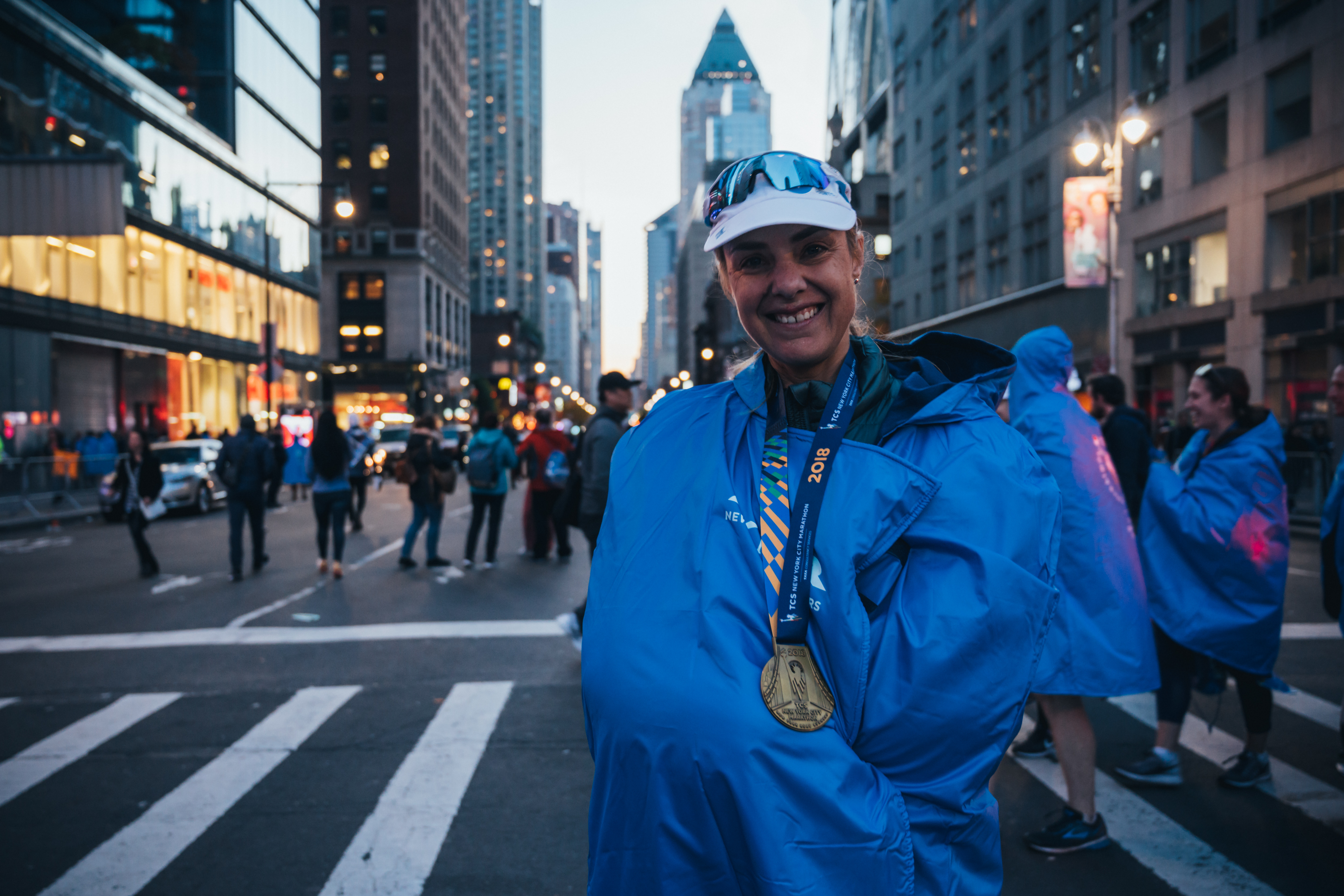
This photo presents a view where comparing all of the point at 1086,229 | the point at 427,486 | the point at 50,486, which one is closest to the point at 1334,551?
the point at 427,486

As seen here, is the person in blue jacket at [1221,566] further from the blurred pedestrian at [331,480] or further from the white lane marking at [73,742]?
the blurred pedestrian at [331,480]

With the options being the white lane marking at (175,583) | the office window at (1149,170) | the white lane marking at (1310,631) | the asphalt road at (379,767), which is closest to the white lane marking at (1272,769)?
the asphalt road at (379,767)

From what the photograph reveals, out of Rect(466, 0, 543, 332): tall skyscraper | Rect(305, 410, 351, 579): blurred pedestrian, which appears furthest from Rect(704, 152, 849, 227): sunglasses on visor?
Rect(466, 0, 543, 332): tall skyscraper

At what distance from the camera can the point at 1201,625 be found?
4812 mm

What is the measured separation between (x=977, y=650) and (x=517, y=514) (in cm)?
2034

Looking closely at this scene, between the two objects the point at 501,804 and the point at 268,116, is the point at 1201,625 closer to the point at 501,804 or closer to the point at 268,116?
the point at 501,804

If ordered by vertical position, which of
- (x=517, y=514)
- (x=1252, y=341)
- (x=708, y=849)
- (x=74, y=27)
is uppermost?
(x=74, y=27)

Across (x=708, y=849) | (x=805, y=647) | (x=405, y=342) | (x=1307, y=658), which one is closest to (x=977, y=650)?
(x=805, y=647)

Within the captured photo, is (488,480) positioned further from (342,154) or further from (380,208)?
(342,154)

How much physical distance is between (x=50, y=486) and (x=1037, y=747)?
22.9 meters

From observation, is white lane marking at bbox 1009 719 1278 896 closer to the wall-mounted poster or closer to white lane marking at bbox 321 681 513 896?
white lane marking at bbox 321 681 513 896

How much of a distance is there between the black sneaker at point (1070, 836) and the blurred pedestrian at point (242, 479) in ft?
34.0

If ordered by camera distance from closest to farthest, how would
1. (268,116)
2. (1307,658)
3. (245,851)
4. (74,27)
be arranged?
(245,851)
(1307,658)
(74,27)
(268,116)

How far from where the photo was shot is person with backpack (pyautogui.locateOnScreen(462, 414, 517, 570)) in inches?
515
